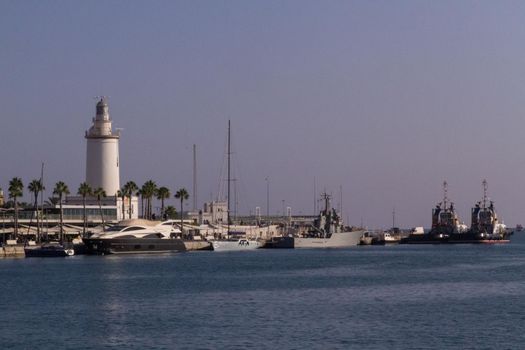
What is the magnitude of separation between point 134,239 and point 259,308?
78.6 meters

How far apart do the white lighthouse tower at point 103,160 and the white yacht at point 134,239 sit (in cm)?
2068

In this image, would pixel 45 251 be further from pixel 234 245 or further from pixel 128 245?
pixel 234 245

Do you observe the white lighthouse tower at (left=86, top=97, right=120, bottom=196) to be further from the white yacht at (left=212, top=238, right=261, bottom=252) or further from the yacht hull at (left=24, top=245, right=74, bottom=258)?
the yacht hull at (left=24, top=245, right=74, bottom=258)

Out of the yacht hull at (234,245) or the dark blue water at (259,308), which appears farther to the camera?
the yacht hull at (234,245)

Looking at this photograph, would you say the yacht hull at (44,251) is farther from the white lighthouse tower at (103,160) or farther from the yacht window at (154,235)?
the white lighthouse tower at (103,160)

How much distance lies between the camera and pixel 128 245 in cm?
13900

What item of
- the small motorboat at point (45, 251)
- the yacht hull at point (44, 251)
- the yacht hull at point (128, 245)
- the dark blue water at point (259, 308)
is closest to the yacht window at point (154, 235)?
the yacht hull at point (128, 245)

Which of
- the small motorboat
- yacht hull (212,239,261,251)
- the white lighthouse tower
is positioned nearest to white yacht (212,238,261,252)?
yacht hull (212,239,261,251)

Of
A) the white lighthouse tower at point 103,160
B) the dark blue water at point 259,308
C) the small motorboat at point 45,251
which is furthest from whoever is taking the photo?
the white lighthouse tower at point 103,160

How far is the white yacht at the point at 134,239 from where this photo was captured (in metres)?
136

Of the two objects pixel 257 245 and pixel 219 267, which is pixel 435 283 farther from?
pixel 257 245

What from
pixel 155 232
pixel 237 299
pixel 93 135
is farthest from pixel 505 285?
pixel 93 135

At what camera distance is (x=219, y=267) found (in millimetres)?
111312

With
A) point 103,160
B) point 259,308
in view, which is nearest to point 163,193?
point 103,160
